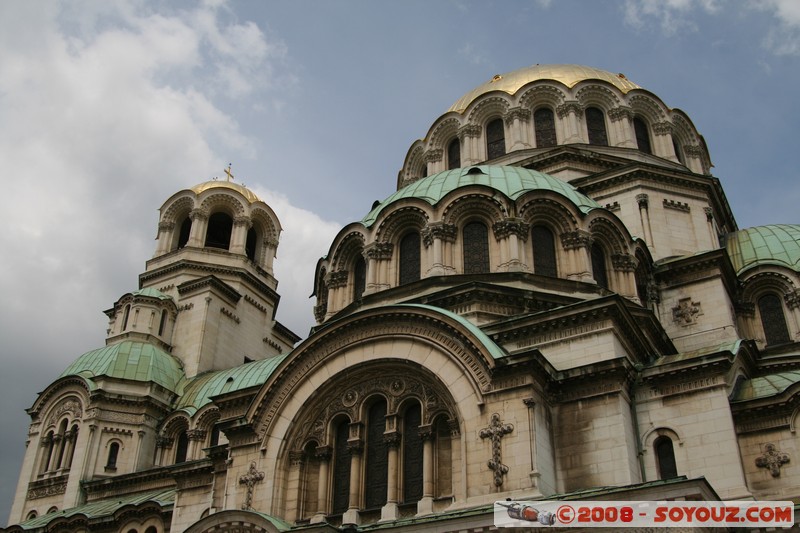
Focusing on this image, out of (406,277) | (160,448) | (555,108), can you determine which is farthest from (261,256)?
(406,277)

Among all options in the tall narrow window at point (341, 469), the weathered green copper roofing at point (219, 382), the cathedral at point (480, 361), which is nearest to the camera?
the cathedral at point (480, 361)

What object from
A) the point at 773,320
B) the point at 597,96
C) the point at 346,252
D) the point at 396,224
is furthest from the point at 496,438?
the point at 597,96

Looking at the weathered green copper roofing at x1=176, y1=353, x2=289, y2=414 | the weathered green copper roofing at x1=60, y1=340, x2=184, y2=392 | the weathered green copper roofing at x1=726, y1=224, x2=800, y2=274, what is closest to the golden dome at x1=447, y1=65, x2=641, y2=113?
the weathered green copper roofing at x1=726, y1=224, x2=800, y2=274

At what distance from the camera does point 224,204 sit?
142 ft

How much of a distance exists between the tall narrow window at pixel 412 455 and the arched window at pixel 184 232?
1028 inches

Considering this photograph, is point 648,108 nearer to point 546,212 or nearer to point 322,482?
point 546,212

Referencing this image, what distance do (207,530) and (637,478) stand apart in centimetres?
958

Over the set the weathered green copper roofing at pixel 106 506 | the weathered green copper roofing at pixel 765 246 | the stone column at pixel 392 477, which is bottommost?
the stone column at pixel 392 477

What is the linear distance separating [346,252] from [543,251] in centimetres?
628

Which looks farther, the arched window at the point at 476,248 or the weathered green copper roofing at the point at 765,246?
the weathered green copper roofing at the point at 765,246

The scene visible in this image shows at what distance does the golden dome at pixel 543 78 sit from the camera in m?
35.4

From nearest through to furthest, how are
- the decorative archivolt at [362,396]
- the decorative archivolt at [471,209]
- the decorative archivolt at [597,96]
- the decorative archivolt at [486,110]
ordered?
1. the decorative archivolt at [362,396]
2. the decorative archivolt at [471,209]
3. the decorative archivolt at [597,96]
4. the decorative archivolt at [486,110]

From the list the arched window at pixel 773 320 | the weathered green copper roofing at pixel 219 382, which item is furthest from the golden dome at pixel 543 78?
the weathered green copper roofing at pixel 219 382

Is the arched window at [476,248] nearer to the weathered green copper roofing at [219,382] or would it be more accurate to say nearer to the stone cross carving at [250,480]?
the stone cross carving at [250,480]
